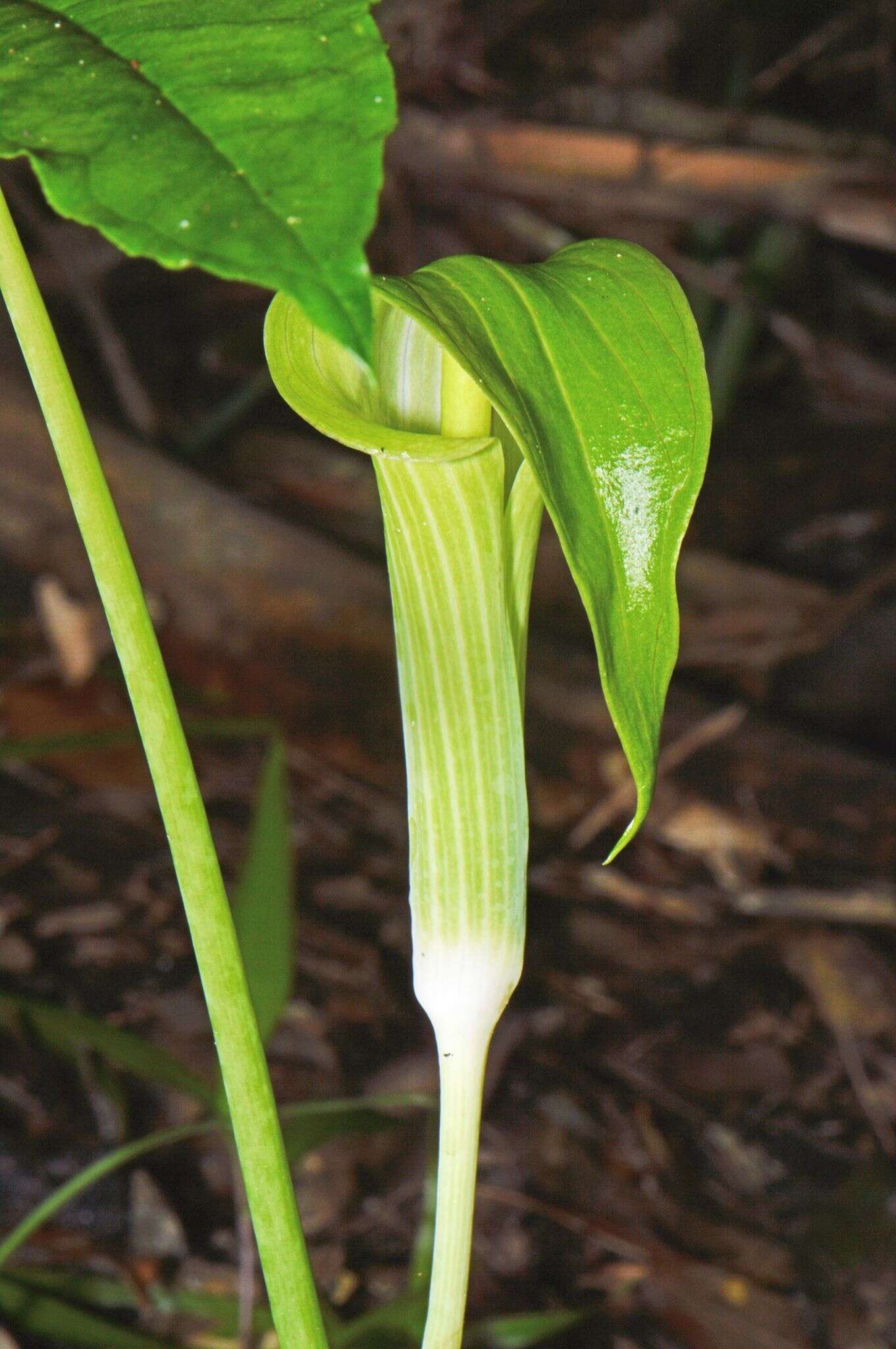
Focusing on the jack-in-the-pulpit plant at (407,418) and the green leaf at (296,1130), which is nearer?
the jack-in-the-pulpit plant at (407,418)

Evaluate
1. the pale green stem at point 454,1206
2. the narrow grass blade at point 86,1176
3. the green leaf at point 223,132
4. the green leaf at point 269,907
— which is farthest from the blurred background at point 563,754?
the green leaf at point 223,132

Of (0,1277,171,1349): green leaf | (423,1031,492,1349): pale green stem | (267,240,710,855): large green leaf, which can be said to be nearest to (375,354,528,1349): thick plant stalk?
(423,1031,492,1349): pale green stem

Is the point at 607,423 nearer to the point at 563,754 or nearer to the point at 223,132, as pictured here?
the point at 223,132

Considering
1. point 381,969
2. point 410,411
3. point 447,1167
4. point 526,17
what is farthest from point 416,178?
point 447,1167

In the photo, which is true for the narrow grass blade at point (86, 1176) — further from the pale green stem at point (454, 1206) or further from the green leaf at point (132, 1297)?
the pale green stem at point (454, 1206)

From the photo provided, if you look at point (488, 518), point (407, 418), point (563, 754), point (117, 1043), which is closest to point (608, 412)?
point (488, 518)

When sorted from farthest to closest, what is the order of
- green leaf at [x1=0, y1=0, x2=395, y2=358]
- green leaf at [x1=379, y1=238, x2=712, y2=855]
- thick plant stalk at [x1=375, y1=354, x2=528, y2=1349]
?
thick plant stalk at [x1=375, y1=354, x2=528, y2=1349] → green leaf at [x1=379, y1=238, x2=712, y2=855] → green leaf at [x1=0, y1=0, x2=395, y2=358]

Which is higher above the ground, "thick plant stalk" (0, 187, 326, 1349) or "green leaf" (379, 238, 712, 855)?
"green leaf" (379, 238, 712, 855)

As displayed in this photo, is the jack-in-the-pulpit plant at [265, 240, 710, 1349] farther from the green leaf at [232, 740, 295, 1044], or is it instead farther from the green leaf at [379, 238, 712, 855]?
the green leaf at [232, 740, 295, 1044]
